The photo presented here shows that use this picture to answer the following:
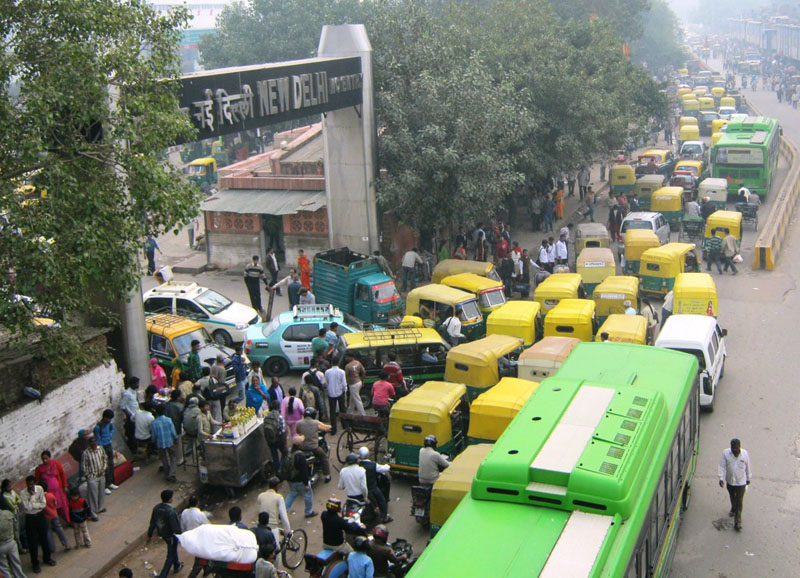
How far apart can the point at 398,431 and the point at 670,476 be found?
4.50 metres

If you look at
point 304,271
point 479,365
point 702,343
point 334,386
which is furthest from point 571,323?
point 304,271

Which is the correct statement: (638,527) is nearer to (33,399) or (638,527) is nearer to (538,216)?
(33,399)

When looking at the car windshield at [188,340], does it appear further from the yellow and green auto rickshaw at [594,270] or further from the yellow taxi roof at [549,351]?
the yellow and green auto rickshaw at [594,270]

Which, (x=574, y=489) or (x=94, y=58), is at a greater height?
(x=94, y=58)

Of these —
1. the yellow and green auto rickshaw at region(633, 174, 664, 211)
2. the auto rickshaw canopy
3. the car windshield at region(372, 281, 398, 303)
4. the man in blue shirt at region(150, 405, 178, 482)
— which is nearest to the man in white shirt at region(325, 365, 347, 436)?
the man in blue shirt at region(150, 405, 178, 482)

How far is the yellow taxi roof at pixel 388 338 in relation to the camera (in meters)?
17.7

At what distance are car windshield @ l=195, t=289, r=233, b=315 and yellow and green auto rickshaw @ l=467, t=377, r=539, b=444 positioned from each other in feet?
30.3

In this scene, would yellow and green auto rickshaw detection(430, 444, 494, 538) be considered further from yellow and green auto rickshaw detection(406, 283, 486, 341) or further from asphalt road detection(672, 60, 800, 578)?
yellow and green auto rickshaw detection(406, 283, 486, 341)

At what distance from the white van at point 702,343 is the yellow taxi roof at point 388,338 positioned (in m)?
4.49

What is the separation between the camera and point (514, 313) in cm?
1972

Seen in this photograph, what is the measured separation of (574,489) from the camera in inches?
346

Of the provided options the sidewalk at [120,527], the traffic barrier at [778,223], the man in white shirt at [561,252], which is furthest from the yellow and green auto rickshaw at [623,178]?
the sidewalk at [120,527]

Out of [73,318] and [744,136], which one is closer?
[73,318]

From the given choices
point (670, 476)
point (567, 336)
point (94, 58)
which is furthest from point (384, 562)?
point (567, 336)
